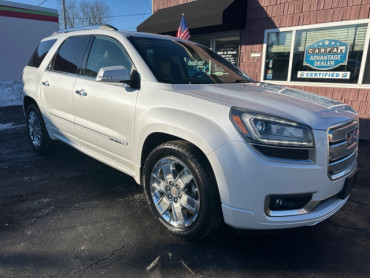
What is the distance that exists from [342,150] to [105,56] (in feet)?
8.52

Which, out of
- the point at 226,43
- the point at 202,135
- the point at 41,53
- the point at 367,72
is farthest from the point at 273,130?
the point at 226,43

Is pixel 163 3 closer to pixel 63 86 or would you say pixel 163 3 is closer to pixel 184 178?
pixel 63 86

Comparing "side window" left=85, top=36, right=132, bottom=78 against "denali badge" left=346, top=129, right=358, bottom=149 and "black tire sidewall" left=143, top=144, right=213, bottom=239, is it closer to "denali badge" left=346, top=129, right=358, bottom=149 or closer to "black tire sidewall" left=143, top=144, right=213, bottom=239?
"black tire sidewall" left=143, top=144, right=213, bottom=239

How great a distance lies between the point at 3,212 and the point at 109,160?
119cm

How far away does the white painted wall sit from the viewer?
12703mm

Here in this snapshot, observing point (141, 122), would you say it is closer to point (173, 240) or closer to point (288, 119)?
point (173, 240)

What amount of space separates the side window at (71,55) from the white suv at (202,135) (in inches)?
1.0

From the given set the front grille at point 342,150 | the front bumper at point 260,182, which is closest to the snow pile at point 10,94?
the front bumper at point 260,182

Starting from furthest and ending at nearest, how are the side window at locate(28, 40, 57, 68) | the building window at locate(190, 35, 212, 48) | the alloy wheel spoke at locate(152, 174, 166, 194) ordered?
the building window at locate(190, 35, 212, 48) → the side window at locate(28, 40, 57, 68) → the alloy wheel spoke at locate(152, 174, 166, 194)

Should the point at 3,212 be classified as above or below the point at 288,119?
below

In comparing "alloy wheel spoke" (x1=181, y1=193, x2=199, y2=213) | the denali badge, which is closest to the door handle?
"alloy wheel spoke" (x1=181, y1=193, x2=199, y2=213)

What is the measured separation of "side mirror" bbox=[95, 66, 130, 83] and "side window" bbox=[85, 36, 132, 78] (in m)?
0.25

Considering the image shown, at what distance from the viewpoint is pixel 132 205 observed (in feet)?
10.0

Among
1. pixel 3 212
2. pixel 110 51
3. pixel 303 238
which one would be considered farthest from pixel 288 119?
pixel 3 212
